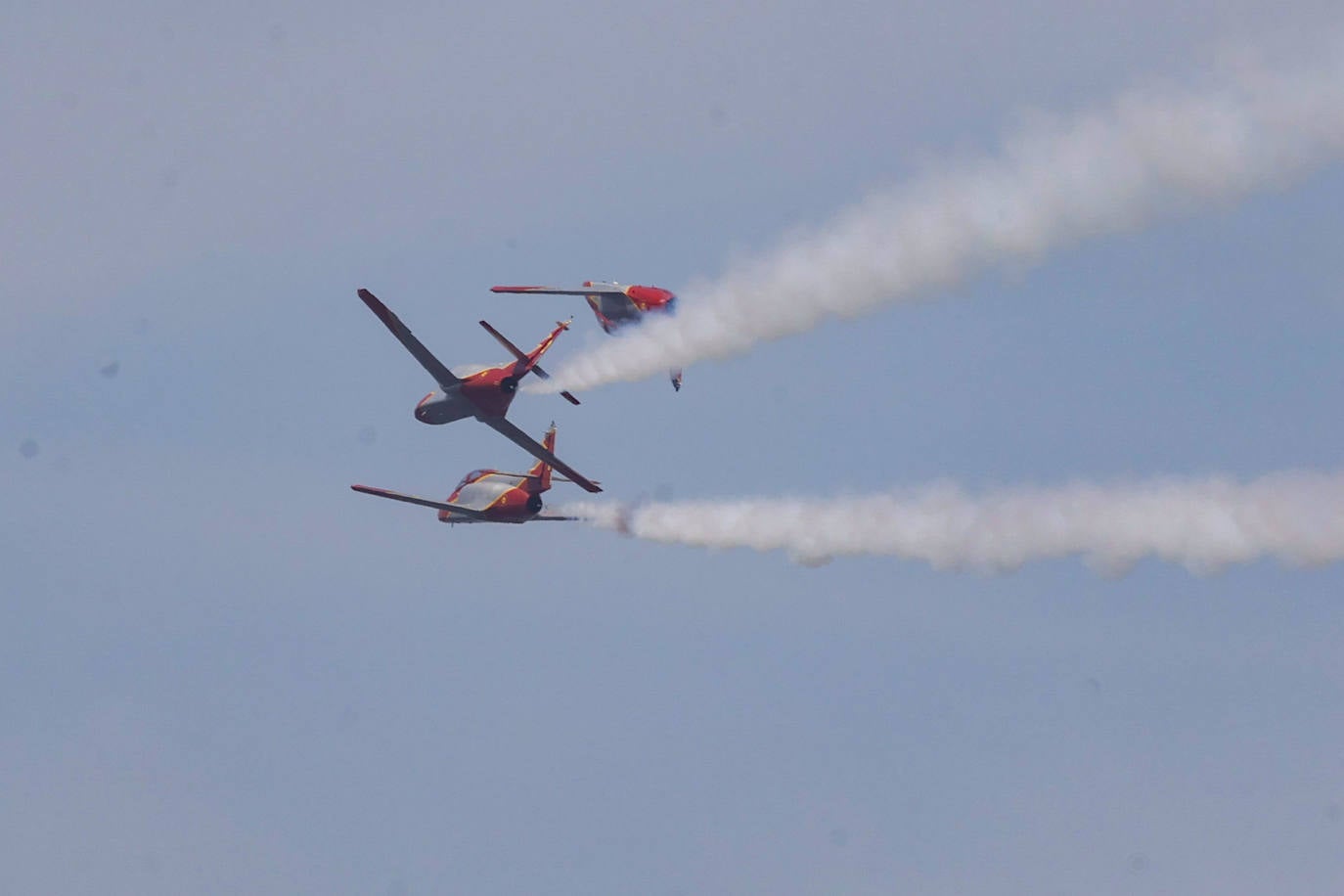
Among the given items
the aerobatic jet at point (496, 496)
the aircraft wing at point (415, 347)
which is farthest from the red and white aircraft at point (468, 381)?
the aerobatic jet at point (496, 496)

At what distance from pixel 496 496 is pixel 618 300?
7.48 meters

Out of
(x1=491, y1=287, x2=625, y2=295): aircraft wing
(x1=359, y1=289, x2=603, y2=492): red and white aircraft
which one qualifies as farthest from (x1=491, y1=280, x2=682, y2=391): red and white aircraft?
(x1=359, y1=289, x2=603, y2=492): red and white aircraft

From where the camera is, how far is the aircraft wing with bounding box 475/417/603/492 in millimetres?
53062

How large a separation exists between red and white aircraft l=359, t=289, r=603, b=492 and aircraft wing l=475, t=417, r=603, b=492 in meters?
0.05

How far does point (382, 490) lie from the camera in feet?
191

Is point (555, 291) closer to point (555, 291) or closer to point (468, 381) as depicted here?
point (555, 291)

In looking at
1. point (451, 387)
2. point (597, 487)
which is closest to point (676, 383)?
point (597, 487)

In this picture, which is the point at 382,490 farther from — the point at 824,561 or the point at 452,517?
the point at 824,561

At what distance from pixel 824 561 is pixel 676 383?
9257 mm

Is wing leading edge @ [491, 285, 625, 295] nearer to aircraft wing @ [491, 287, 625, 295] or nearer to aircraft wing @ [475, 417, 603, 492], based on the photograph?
aircraft wing @ [491, 287, 625, 295]

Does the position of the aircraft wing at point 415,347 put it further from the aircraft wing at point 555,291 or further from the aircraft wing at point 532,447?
the aircraft wing at point 555,291

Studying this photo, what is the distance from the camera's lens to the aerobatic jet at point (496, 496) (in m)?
56.5

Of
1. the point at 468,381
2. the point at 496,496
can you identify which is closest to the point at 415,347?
the point at 468,381

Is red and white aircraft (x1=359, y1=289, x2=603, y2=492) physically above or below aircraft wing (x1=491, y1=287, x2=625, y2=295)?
below
